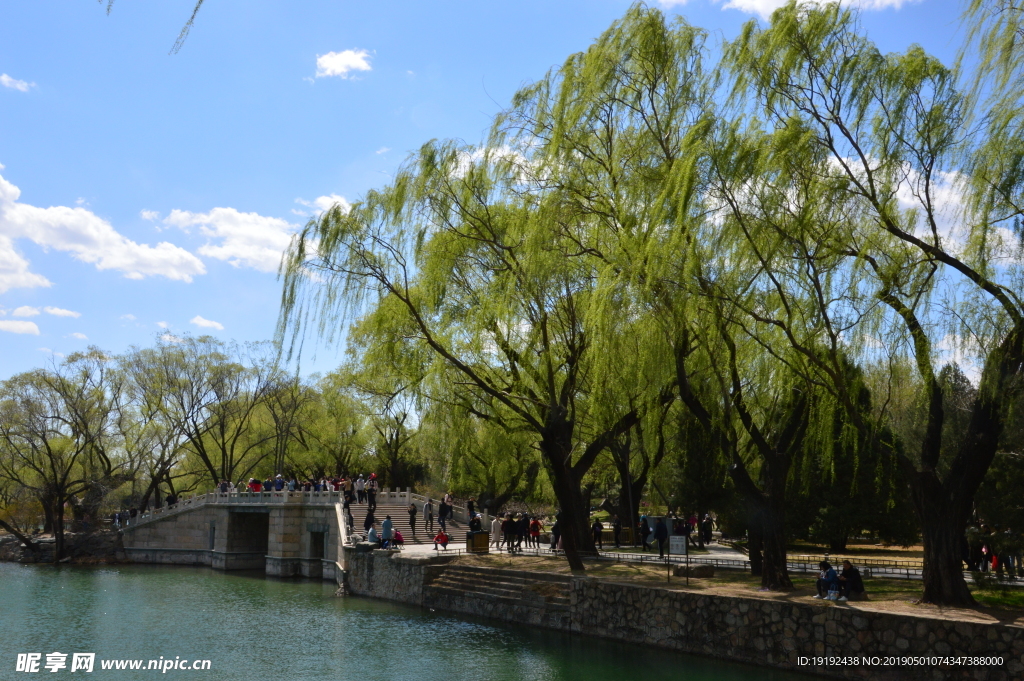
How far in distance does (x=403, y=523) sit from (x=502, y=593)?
13.8 m

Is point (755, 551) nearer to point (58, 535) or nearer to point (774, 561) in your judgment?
point (774, 561)

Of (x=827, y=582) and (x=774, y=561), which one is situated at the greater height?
(x=774, y=561)

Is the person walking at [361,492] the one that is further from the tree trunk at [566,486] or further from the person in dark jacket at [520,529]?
the tree trunk at [566,486]

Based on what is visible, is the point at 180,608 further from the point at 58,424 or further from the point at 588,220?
the point at 58,424

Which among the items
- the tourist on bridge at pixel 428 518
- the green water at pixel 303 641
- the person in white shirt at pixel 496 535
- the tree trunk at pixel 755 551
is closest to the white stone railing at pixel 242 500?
the tourist on bridge at pixel 428 518

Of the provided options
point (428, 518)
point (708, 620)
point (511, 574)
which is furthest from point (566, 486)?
point (428, 518)

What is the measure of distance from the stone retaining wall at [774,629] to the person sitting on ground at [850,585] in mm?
797

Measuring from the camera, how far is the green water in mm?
15102

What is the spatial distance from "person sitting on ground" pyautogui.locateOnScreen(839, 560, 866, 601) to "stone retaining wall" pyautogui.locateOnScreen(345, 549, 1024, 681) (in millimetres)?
797

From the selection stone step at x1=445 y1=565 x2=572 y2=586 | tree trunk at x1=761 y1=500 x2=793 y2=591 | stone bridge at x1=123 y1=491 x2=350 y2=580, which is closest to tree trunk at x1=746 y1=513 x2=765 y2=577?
tree trunk at x1=761 y1=500 x2=793 y2=591

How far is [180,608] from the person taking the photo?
76.5 feet

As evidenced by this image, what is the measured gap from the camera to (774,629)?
14578 millimetres

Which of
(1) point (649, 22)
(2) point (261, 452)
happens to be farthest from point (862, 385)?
(2) point (261, 452)

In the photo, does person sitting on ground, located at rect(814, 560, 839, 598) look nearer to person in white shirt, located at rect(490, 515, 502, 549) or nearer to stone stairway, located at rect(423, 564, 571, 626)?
stone stairway, located at rect(423, 564, 571, 626)
